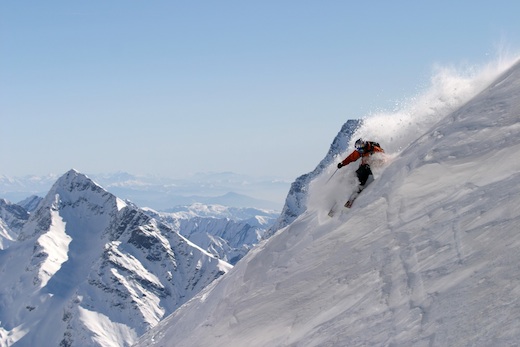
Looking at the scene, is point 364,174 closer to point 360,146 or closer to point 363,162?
point 363,162

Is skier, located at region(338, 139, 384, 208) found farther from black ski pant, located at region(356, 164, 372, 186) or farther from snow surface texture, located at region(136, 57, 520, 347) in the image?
snow surface texture, located at region(136, 57, 520, 347)

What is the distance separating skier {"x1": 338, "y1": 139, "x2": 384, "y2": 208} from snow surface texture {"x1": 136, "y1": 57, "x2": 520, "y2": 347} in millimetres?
418

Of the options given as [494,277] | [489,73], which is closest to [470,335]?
[494,277]

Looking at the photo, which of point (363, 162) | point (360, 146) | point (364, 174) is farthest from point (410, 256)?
point (360, 146)

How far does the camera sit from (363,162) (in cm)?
2086

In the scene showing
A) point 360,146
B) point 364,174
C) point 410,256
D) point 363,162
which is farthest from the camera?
point 360,146

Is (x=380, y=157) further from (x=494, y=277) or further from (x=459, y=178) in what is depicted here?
(x=494, y=277)

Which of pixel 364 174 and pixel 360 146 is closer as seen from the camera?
pixel 364 174

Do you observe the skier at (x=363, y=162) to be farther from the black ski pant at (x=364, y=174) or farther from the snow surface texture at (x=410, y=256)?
the snow surface texture at (x=410, y=256)

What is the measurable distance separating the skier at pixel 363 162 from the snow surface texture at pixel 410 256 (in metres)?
0.42

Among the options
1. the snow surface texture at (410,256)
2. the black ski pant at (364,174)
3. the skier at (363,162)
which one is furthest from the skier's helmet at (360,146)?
the snow surface texture at (410,256)

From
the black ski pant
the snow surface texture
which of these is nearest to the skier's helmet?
the black ski pant

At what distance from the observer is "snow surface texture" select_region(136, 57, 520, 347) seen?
12.1m

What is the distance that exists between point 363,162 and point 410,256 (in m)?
6.54
